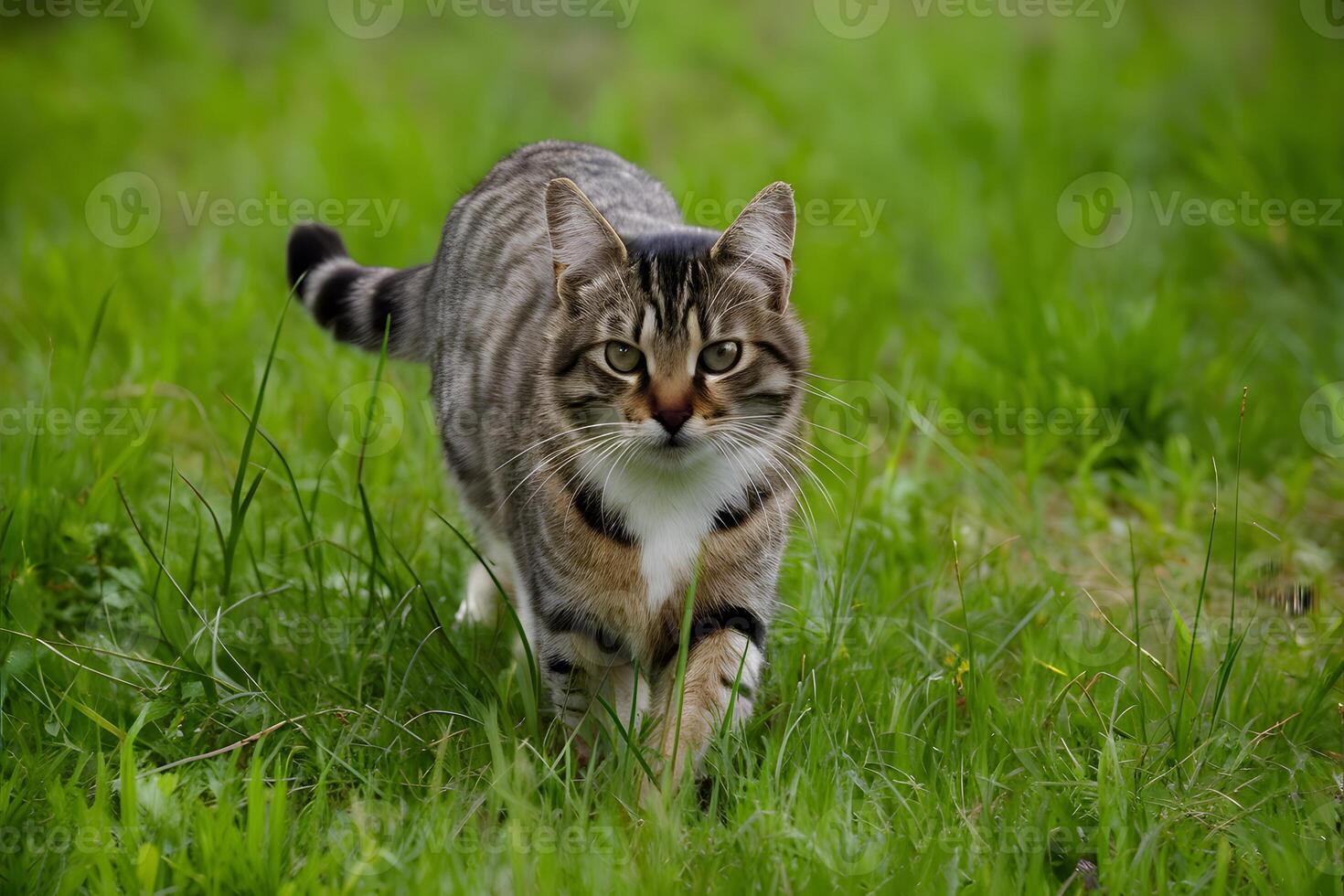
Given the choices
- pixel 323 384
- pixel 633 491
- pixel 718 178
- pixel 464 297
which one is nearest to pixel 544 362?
pixel 633 491

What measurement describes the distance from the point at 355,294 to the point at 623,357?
1318 millimetres

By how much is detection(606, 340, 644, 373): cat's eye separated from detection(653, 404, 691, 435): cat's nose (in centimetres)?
19

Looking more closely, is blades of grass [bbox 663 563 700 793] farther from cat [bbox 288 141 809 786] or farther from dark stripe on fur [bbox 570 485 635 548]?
dark stripe on fur [bbox 570 485 635 548]

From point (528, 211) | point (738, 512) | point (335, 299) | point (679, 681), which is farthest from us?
point (335, 299)

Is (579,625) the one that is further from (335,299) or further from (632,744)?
(335,299)

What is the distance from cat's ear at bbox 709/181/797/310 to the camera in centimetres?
272

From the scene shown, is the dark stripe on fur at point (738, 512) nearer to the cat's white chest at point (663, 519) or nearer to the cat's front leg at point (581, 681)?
the cat's white chest at point (663, 519)

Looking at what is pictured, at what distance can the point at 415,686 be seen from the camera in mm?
2898

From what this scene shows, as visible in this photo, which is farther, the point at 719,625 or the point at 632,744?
the point at 719,625

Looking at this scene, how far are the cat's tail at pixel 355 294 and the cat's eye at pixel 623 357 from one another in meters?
1.17

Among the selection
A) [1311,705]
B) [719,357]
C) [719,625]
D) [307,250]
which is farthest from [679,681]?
[307,250]

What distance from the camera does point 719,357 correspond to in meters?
2.71

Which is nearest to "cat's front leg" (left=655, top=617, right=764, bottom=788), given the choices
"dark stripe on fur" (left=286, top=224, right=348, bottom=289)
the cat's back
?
the cat's back

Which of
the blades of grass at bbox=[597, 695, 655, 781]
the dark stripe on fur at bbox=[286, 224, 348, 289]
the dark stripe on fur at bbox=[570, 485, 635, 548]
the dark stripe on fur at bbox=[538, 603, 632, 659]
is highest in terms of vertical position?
the dark stripe on fur at bbox=[286, 224, 348, 289]
